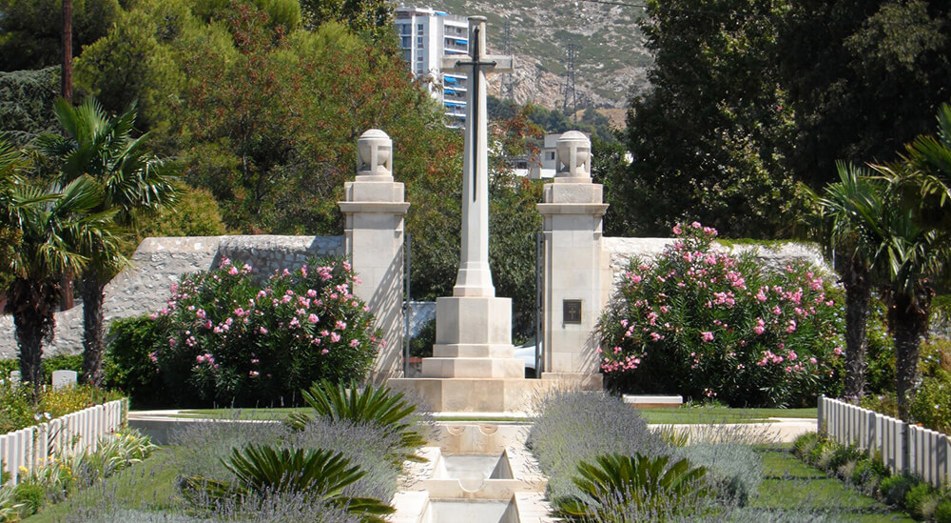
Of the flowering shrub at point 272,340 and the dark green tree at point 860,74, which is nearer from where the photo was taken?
the flowering shrub at point 272,340

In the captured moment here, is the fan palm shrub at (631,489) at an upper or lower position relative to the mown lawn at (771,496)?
upper

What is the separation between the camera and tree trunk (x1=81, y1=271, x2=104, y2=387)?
17781 millimetres

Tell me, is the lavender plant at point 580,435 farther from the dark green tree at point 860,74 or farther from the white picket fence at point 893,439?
the dark green tree at point 860,74

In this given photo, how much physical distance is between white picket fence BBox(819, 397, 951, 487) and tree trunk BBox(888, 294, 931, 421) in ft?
3.37

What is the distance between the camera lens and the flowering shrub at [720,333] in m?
19.7

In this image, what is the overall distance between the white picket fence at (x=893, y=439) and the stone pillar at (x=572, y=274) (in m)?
6.51

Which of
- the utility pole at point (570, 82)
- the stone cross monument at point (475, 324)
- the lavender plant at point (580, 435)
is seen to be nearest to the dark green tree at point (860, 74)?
the stone cross monument at point (475, 324)

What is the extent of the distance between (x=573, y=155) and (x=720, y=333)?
4.25 m

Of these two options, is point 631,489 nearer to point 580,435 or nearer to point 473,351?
point 580,435

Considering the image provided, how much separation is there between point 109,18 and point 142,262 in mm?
12229

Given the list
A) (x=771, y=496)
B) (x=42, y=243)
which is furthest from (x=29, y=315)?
(x=771, y=496)

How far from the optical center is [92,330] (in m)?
17.8

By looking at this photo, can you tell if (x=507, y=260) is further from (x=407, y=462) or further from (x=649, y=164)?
(x=407, y=462)

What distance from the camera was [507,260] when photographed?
32438mm
